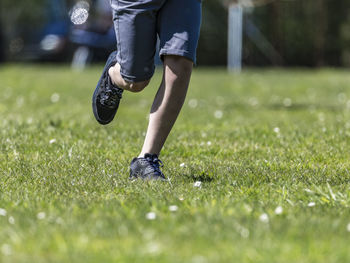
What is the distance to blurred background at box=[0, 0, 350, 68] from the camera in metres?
20.6

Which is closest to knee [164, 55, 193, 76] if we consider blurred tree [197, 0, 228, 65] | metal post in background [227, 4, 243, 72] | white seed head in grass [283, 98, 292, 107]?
white seed head in grass [283, 98, 292, 107]

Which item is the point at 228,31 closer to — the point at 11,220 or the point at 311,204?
the point at 311,204

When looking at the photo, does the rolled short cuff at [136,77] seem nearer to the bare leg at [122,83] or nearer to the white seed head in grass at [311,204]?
the bare leg at [122,83]

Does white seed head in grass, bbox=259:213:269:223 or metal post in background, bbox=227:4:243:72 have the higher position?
white seed head in grass, bbox=259:213:269:223

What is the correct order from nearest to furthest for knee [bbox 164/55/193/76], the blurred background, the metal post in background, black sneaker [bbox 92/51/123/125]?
knee [bbox 164/55/193/76] < black sneaker [bbox 92/51/123/125] < the metal post in background < the blurred background

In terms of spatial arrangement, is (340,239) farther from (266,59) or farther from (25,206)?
(266,59)

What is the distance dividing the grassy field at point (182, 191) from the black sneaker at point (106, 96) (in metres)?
0.32

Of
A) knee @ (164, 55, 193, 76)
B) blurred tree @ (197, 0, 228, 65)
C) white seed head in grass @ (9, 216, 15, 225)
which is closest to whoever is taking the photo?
white seed head in grass @ (9, 216, 15, 225)

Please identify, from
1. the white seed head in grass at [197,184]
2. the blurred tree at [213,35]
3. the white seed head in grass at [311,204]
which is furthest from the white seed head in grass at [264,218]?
the blurred tree at [213,35]

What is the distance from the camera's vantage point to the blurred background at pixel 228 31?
→ 67.5ft

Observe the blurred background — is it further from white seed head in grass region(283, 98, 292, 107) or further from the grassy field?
the grassy field

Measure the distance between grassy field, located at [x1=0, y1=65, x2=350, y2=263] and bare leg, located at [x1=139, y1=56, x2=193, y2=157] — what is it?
25 centimetres

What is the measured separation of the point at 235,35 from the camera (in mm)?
17531

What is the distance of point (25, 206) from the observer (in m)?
2.86
